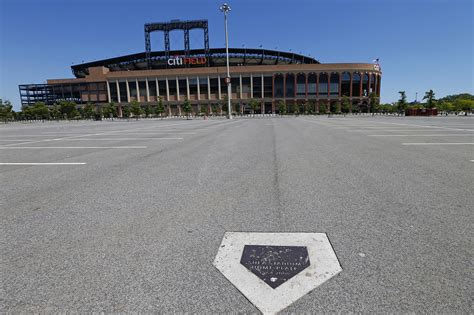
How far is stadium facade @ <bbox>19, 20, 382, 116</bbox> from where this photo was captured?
81.9 meters

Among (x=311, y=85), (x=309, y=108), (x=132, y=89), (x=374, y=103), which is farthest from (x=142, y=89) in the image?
(x=374, y=103)

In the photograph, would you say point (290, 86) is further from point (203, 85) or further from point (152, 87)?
point (152, 87)

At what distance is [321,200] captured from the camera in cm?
384

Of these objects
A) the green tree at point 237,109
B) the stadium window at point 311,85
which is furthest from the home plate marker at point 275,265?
the stadium window at point 311,85

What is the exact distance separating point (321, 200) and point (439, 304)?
2.10 metres

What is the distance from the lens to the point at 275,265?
2301mm

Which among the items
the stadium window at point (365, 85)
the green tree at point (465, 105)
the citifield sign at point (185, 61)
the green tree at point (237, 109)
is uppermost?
the citifield sign at point (185, 61)

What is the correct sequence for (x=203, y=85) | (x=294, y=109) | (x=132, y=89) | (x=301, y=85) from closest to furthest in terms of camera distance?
1. (x=294, y=109)
2. (x=301, y=85)
3. (x=203, y=85)
4. (x=132, y=89)

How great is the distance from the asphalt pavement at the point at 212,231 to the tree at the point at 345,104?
80.4 m

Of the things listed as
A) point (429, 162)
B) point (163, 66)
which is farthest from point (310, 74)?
point (429, 162)

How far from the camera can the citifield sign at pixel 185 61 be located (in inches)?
3280

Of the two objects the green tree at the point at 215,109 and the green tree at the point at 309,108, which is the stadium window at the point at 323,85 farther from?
the green tree at the point at 215,109

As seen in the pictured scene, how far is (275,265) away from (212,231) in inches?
36.0

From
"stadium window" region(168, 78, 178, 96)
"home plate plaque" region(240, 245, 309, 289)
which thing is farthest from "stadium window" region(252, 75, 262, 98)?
"home plate plaque" region(240, 245, 309, 289)
